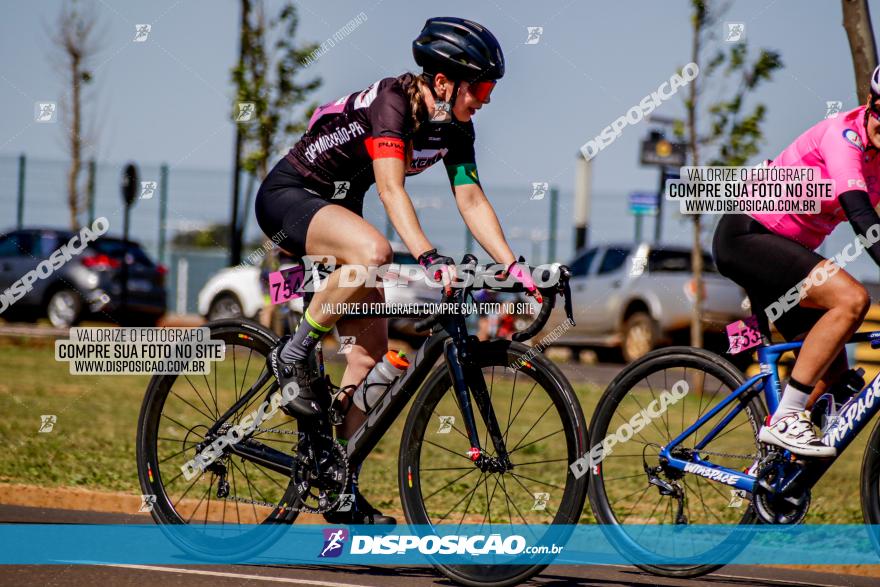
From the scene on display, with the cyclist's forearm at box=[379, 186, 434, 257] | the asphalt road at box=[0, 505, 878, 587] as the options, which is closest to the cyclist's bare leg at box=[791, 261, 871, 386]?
the asphalt road at box=[0, 505, 878, 587]

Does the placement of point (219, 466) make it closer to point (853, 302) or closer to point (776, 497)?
point (776, 497)

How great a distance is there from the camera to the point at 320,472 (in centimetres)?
506

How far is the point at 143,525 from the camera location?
614 cm

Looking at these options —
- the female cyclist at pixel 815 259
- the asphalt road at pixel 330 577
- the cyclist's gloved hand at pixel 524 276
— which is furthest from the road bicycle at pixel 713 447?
the cyclist's gloved hand at pixel 524 276

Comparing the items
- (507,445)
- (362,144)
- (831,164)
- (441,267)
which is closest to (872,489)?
(831,164)

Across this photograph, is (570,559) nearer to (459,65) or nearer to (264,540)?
(264,540)

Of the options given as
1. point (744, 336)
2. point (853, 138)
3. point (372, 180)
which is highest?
point (853, 138)

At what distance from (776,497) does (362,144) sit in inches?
86.8

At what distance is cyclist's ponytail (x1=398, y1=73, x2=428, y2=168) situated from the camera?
4844 mm

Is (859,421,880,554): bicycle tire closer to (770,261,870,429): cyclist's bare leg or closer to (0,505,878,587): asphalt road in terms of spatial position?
(770,261,870,429): cyclist's bare leg

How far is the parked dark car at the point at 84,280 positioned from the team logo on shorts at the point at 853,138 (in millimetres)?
17191

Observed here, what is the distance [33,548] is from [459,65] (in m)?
2.83

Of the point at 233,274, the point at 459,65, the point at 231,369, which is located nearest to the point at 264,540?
the point at 231,369

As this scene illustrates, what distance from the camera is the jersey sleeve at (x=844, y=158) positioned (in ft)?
15.6
